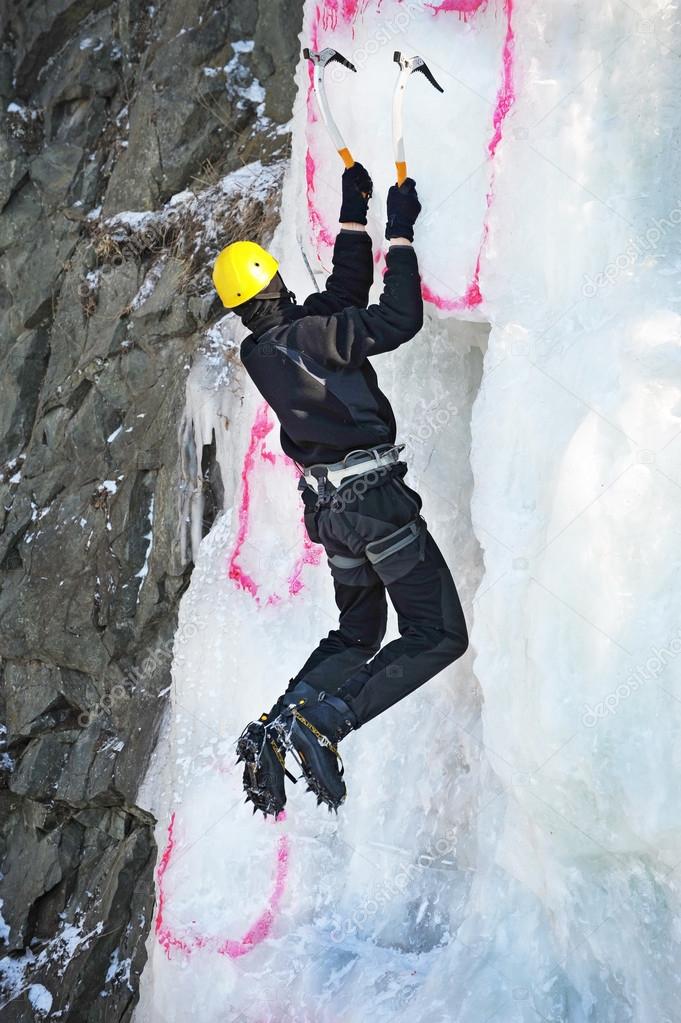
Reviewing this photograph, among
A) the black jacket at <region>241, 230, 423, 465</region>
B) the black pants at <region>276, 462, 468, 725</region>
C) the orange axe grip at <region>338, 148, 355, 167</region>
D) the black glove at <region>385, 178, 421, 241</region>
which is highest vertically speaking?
the orange axe grip at <region>338, 148, 355, 167</region>

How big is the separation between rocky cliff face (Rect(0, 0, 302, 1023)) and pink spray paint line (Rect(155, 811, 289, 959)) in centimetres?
257

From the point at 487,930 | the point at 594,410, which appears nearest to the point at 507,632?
the point at 594,410

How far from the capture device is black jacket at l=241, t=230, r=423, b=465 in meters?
3.12

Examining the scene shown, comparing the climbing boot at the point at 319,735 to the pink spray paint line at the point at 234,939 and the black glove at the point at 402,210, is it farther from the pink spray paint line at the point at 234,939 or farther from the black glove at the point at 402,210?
the black glove at the point at 402,210

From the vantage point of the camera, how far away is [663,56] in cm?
308

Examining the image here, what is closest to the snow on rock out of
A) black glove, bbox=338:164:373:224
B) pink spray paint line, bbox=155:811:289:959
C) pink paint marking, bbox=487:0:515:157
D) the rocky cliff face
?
the rocky cliff face

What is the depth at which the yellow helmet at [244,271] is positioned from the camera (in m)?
3.19

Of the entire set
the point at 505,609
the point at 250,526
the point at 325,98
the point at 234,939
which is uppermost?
the point at 325,98

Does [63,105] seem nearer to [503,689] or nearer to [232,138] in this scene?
[232,138]

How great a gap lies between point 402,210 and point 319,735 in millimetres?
1658

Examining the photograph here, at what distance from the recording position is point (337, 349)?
Result: 3.15m

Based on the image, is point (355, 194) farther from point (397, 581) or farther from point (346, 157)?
point (397, 581)

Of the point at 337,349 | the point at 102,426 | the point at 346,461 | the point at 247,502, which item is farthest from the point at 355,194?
the point at 102,426

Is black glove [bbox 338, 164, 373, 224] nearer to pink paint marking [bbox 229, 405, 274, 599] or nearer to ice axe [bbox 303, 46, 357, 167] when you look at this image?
ice axe [bbox 303, 46, 357, 167]
